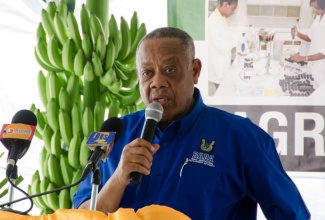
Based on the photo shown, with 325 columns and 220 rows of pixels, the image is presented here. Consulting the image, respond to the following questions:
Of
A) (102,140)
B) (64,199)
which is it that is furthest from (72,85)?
(102,140)

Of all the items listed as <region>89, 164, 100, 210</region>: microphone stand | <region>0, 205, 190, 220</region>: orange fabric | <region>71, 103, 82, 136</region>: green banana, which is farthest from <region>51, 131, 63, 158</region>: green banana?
<region>0, 205, 190, 220</region>: orange fabric

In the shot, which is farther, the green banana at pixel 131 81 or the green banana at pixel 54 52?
the green banana at pixel 131 81

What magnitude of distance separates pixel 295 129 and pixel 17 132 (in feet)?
7.78

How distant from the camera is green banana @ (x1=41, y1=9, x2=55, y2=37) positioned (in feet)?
9.96

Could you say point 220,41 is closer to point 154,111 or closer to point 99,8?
point 99,8

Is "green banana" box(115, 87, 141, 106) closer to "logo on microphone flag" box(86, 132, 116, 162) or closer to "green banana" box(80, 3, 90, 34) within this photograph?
"green banana" box(80, 3, 90, 34)

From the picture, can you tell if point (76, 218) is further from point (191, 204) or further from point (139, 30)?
point (139, 30)

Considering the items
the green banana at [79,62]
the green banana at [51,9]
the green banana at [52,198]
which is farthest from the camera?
the green banana at [51,9]

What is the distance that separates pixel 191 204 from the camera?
1.88 metres

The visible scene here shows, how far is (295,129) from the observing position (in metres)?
3.57

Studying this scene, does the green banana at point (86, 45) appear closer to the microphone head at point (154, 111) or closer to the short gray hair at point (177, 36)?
the short gray hair at point (177, 36)

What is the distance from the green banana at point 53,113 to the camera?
2.97 metres

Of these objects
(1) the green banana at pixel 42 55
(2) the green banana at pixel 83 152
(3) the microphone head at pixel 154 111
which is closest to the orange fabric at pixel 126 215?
(3) the microphone head at pixel 154 111

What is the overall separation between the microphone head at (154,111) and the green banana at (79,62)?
1164 millimetres
